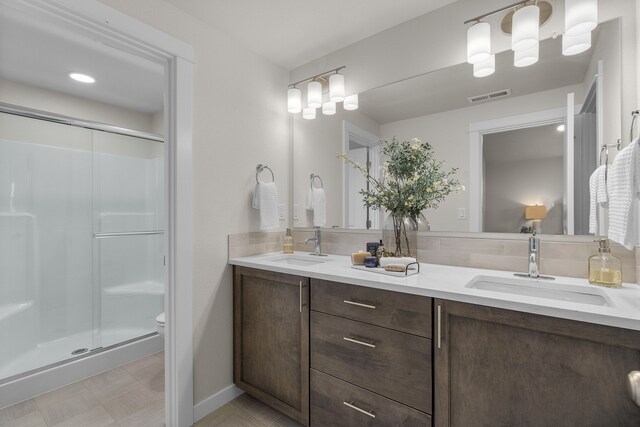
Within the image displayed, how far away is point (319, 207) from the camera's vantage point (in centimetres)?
230

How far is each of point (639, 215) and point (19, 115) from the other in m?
3.57

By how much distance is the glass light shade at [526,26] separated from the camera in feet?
4.57

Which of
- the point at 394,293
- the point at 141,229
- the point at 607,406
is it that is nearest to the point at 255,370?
the point at 394,293

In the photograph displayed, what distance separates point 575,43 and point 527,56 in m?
0.18

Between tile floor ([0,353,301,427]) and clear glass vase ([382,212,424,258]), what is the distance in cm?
112

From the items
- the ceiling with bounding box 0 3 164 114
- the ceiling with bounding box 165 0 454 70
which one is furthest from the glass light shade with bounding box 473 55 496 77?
the ceiling with bounding box 0 3 164 114

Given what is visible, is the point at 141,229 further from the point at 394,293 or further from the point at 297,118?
the point at 394,293

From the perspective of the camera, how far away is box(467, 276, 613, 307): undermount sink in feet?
3.93

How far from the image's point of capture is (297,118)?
95.2 inches

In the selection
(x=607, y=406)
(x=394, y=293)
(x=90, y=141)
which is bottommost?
(x=607, y=406)

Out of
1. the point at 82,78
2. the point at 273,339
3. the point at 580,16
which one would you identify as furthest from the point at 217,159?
the point at 580,16

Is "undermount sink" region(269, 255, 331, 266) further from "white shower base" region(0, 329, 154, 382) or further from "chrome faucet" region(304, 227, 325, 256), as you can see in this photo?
"white shower base" region(0, 329, 154, 382)

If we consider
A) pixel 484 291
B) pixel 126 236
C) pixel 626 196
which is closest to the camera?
pixel 626 196

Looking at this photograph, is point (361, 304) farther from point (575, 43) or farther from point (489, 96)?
point (575, 43)
